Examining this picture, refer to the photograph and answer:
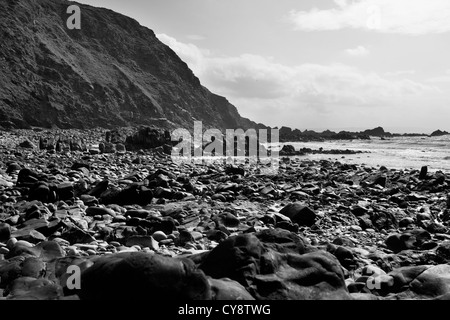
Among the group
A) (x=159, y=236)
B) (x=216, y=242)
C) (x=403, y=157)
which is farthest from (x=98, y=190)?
(x=403, y=157)

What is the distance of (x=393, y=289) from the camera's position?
3.65 metres

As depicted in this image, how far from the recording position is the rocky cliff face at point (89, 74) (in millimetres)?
35094

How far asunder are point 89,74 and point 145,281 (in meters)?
50.7

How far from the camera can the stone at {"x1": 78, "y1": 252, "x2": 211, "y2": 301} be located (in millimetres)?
2568

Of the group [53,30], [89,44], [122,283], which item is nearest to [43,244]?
[122,283]

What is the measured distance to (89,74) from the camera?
48.2 meters

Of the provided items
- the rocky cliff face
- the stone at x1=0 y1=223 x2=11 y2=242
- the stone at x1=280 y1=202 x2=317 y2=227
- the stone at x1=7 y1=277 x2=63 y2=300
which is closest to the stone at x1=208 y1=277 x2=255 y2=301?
the stone at x1=7 y1=277 x2=63 y2=300

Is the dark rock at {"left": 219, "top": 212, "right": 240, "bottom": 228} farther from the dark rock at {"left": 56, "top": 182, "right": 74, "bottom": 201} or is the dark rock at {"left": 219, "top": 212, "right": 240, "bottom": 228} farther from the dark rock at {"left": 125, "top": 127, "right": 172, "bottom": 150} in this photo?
the dark rock at {"left": 125, "top": 127, "right": 172, "bottom": 150}

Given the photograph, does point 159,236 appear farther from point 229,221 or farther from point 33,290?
point 33,290

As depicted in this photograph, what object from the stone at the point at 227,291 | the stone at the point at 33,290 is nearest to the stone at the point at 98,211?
the stone at the point at 33,290

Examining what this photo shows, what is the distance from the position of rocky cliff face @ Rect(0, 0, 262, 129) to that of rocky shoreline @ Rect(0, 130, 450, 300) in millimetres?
27647

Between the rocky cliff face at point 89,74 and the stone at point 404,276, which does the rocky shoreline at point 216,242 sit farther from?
the rocky cliff face at point 89,74
